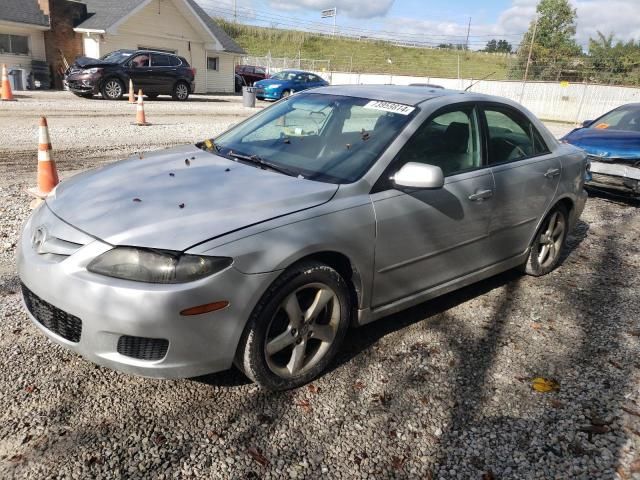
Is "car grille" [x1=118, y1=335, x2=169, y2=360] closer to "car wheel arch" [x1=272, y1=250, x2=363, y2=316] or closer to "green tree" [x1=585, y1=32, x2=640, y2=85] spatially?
"car wheel arch" [x1=272, y1=250, x2=363, y2=316]

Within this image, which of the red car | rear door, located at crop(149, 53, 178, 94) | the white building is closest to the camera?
rear door, located at crop(149, 53, 178, 94)

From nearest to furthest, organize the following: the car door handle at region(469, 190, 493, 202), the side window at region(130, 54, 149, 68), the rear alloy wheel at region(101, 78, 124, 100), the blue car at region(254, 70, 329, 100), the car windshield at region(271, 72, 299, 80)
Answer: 1. the car door handle at region(469, 190, 493, 202)
2. the rear alloy wheel at region(101, 78, 124, 100)
3. the side window at region(130, 54, 149, 68)
4. the blue car at region(254, 70, 329, 100)
5. the car windshield at region(271, 72, 299, 80)

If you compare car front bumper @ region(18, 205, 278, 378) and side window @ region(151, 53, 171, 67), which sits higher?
side window @ region(151, 53, 171, 67)

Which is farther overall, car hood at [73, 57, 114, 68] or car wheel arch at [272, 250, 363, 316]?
car hood at [73, 57, 114, 68]

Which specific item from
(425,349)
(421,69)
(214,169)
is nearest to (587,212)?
(425,349)

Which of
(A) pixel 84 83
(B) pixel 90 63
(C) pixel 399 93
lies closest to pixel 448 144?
(C) pixel 399 93

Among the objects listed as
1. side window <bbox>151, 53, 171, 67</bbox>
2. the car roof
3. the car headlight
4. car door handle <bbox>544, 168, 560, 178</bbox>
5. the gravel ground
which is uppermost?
the car roof

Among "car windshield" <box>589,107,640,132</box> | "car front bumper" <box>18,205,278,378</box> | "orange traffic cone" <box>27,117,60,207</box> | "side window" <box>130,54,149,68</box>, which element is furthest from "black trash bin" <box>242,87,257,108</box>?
"car front bumper" <box>18,205,278,378</box>

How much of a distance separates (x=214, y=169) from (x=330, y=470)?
1880mm

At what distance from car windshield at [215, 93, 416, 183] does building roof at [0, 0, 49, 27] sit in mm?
23483

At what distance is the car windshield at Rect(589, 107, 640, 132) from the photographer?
28.2 feet

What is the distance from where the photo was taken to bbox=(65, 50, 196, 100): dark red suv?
734 inches

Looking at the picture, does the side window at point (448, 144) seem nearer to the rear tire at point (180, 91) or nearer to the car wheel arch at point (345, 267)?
the car wheel arch at point (345, 267)

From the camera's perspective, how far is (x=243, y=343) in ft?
8.67
